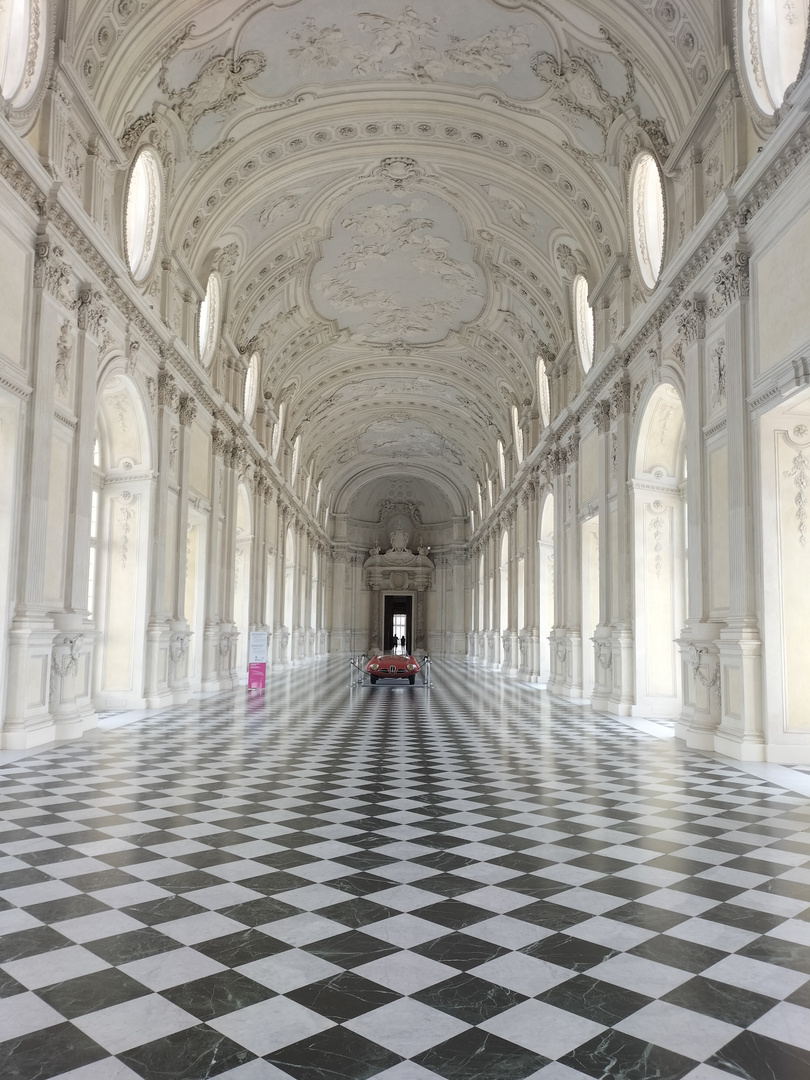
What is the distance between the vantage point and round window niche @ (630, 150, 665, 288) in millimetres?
15227

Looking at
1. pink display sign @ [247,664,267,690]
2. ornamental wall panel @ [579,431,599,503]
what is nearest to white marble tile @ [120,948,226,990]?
ornamental wall panel @ [579,431,599,503]

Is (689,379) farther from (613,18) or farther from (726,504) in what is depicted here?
(613,18)

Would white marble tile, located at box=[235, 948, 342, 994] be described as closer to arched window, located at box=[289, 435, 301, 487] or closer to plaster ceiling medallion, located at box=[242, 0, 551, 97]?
plaster ceiling medallion, located at box=[242, 0, 551, 97]

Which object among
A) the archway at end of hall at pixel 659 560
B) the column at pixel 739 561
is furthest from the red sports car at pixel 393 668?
the column at pixel 739 561

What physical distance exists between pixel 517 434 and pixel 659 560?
16886 mm

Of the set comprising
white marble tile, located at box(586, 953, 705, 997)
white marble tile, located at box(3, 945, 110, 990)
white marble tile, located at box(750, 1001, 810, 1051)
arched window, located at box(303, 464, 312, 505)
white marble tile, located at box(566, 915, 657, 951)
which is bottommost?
white marble tile, located at box(566, 915, 657, 951)

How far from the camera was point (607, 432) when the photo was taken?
17.7 meters

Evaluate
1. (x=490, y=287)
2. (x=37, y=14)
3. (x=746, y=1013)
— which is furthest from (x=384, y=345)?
(x=746, y=1013)

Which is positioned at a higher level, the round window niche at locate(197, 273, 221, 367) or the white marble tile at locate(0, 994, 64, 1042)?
the round window niche at locate(197, 273, 221, 367)

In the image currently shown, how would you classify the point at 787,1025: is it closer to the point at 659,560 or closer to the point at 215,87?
the point at 659,560

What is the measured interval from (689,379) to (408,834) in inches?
354

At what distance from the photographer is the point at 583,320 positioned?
68.8 feet

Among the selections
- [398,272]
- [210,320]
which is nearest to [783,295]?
[210,320]

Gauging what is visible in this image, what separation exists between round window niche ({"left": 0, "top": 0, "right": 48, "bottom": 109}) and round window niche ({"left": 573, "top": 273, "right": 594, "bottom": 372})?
42.5 feet
